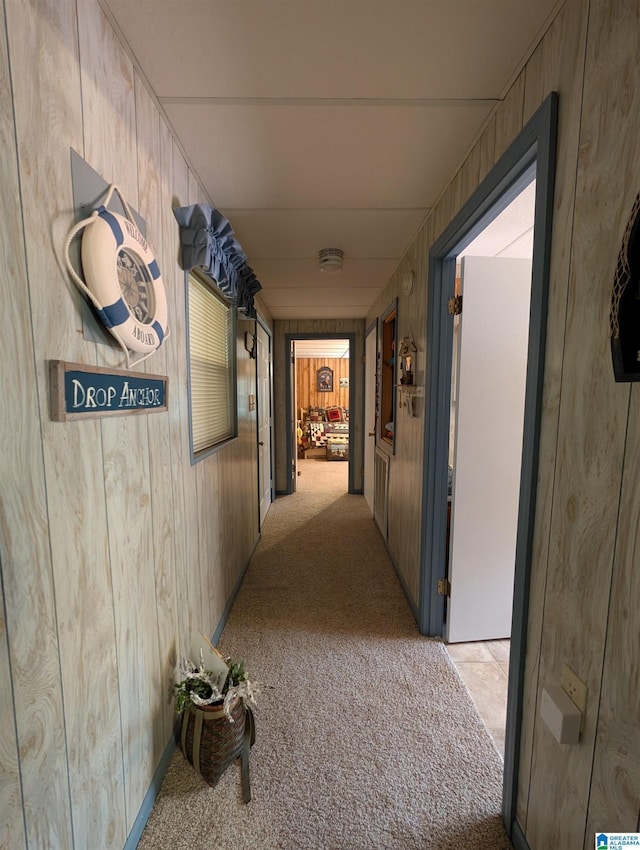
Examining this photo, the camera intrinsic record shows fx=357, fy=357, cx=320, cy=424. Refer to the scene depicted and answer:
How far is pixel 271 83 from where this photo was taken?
1108 millimetres

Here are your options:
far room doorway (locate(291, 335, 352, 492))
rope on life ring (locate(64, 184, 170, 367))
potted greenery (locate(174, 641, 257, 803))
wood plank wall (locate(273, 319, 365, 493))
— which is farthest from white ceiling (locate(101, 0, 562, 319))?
far room doorway (locate(291, 335, 352, 492))

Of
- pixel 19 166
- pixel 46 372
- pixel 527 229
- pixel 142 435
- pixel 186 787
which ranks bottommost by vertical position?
pixel 186 787

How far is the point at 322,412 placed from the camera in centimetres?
816

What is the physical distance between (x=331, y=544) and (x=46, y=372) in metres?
2.84

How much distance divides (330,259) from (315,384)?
6147mm

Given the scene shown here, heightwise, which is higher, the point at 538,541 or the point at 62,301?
the point at 62,301

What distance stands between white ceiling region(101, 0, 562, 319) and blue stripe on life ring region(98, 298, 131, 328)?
76cm

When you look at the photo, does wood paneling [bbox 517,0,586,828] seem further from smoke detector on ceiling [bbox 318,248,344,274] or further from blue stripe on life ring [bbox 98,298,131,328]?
smoke detector on ceiling [bbox 318,248,344,274]

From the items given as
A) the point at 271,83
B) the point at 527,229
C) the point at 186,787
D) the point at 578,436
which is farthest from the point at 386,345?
the point at 186,787

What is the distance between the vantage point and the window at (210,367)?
1772 mm

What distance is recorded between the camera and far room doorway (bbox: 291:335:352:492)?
19.9 feet

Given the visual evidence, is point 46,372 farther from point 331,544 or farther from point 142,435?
point 331,544

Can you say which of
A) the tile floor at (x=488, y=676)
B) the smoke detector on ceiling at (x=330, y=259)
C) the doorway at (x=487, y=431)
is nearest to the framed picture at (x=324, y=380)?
the smoke detector on ceiling at (x=330, y=259)

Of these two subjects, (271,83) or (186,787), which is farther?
Result: (186,787)
